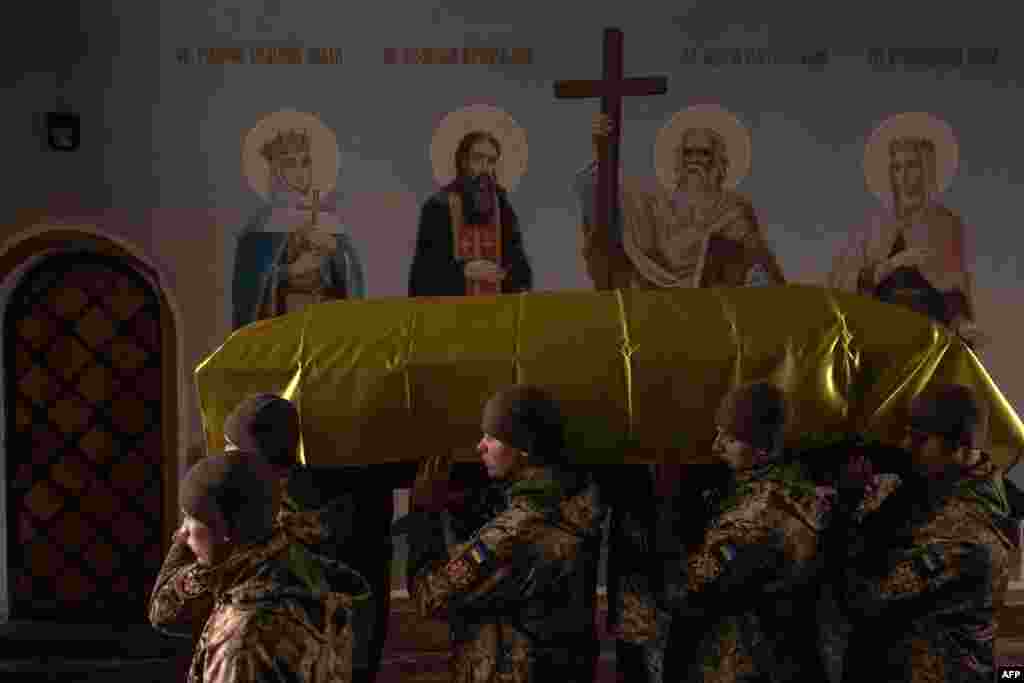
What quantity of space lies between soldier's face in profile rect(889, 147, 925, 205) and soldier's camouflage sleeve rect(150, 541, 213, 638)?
5.10 m

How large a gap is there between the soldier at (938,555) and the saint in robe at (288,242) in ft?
12.2

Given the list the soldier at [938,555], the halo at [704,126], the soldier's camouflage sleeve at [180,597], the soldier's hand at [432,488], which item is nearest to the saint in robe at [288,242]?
the halo at [704,126]

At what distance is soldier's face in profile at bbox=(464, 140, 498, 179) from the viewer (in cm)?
605

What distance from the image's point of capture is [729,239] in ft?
20.1

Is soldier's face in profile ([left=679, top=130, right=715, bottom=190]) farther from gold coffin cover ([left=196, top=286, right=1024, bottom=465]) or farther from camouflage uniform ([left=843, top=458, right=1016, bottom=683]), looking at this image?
camouflage uniform ([left=843, top=458, right=1016, bottom=683])

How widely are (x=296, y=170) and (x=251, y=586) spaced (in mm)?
4403

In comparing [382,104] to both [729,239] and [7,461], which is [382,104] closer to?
[729,239]

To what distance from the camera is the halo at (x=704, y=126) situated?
605 centimetres

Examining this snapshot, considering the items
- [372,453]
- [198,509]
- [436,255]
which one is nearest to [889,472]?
[372,453]

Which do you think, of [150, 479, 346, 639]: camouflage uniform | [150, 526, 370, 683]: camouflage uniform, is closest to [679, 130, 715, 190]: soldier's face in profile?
[150, 479, 346, 639]: camouflage uniform

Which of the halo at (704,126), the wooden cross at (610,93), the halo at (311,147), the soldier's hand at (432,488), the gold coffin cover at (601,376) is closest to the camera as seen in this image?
the soldier's hand at (432,488)

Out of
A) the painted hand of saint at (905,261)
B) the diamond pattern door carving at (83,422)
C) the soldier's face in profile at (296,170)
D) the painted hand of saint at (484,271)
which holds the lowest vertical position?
the diamond pattern door carving at (83,422)

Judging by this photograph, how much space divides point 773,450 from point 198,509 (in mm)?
1686

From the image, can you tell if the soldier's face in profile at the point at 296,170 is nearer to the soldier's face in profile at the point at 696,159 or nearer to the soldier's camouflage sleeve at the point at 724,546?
the soldier's face in profile at the point at 696,159
